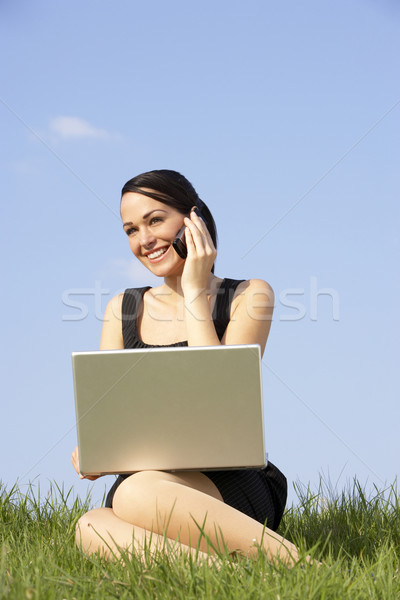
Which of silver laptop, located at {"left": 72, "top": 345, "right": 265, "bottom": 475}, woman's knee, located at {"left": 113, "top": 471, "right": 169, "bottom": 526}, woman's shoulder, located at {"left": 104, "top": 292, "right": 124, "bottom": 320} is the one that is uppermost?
woman's shoulder, located at {"left": 104, "top": 292, "right": 124, "bottom": 320}

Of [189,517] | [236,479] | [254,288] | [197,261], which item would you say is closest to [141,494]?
[189,517]

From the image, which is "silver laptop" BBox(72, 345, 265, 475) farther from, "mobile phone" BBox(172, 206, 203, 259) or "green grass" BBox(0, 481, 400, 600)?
"mobile phone" BBox(172, 206, 203, 259)

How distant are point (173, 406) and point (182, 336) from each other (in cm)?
114

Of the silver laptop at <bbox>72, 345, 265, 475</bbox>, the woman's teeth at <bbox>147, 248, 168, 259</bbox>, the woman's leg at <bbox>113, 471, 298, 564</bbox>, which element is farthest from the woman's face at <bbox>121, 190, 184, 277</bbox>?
the woman's leg at <bbox>113, 471, 298, 564</bbox>

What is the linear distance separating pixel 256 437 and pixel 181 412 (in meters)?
0.35

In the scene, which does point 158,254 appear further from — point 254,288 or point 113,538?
point 113,538

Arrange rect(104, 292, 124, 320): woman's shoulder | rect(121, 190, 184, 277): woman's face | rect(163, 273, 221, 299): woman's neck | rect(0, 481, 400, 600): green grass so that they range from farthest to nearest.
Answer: rect(104, 292, 124, 320): woman's shoulder, rect(163, 273, 221, 299): woman's neck, rect(121, 190, 184, 277): woman's face, rect(0, 481, 400, 600): green grass

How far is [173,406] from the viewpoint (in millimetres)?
2930

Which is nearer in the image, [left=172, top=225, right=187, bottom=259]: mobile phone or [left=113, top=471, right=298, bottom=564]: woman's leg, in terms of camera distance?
[left=113, top=471, right=298, bottom=564]: woman's leg

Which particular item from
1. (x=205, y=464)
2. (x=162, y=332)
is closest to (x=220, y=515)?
(x=205, y=464)

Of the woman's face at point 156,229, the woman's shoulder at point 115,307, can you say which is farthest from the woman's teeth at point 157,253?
the woman's shoulder at point 115,307

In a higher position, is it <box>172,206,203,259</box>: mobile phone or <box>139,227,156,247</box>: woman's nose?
<box>139,227,156,247</box>: woman's nose

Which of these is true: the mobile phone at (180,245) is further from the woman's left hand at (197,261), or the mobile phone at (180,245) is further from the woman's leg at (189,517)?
the woman's leg at (189,517)

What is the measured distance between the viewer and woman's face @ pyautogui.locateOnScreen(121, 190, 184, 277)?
4.09 metres
